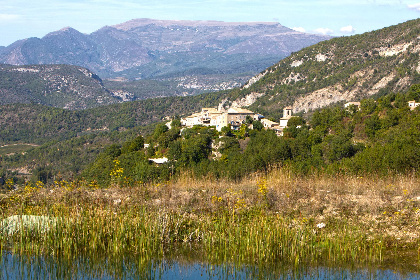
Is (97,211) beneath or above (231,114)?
above

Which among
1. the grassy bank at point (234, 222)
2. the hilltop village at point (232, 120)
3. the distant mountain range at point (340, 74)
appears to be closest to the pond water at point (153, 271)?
the grassy bank at point (234, 222)

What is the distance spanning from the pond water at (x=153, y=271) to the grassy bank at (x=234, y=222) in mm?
284

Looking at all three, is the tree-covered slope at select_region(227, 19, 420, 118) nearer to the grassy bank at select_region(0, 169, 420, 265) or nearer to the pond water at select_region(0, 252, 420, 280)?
the grassy bank at select_region(0, 169, 420, 265)

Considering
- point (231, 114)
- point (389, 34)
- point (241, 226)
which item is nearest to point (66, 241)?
point (241, 226)

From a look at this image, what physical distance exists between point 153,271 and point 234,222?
2.56 meters

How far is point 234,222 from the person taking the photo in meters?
9.77

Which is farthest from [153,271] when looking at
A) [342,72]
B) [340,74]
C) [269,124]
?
[342,72]

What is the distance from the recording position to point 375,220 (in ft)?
32.2

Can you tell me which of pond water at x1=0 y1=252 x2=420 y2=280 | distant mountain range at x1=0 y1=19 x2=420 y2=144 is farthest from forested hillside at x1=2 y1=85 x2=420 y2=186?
distant mountain range at x1=0 y1=19 x2=420 y2=144

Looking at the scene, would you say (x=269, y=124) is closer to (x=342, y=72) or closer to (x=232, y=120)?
(x=232, y=120)

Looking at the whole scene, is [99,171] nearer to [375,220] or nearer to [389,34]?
[375,220]

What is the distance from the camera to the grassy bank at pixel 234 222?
845 centimetres

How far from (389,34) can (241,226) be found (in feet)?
527

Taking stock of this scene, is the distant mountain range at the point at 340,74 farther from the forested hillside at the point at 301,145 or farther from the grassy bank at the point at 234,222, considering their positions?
the grassy bank at the point at 234,222
